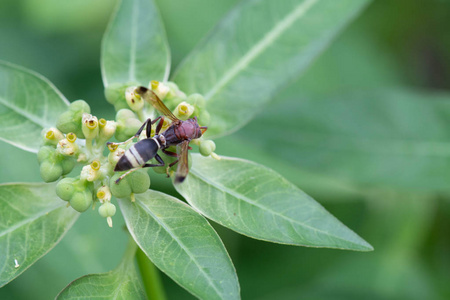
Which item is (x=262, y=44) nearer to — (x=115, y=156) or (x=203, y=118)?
(x=203, y=118)

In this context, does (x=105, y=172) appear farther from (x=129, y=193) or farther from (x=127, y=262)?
(x=127, y=262)

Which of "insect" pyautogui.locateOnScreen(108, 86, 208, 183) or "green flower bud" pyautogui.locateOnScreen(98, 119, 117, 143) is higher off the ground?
"green flower bud" pyautogui.locateOnScreen(98, 119, 117, 143)

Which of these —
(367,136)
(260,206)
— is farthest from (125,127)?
(367,136)

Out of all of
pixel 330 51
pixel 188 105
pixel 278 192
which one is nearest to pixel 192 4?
pixel 330 51

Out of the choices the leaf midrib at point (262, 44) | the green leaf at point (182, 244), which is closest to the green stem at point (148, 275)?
the green leaf at point (182, 244)

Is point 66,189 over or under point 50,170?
under

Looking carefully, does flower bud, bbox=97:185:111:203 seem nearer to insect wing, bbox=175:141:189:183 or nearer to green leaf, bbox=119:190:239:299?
green leaf, bbox=119:190:239:299

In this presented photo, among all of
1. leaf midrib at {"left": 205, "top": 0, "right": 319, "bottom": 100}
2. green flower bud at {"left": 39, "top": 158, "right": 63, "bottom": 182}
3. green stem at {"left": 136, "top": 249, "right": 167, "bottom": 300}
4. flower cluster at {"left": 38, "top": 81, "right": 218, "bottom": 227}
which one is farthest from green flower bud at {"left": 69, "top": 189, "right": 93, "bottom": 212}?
leaf midrib at {"left": 205, "top": 0, "right": 319, "bottom": 100}
